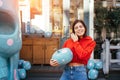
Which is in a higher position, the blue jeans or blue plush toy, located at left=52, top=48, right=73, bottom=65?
blue plush toy, located at left=52, top=48, right=73, bottom=65

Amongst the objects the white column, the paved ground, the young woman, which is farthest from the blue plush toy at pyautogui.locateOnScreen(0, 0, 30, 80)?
the white column

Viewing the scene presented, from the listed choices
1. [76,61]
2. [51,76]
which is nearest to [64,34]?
[51,76]

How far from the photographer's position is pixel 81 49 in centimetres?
365

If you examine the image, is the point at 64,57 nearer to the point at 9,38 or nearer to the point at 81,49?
the point at 81,49

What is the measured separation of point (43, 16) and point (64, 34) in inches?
31.3

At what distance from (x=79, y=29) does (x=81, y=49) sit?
1.00 ft

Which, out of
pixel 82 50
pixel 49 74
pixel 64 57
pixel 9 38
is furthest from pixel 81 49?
pixel 49 74

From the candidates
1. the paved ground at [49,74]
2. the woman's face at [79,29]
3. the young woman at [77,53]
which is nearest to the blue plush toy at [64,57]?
the young woman at [77,53]

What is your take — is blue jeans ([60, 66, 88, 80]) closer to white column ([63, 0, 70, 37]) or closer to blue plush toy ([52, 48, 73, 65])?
blue plush toy ([52, 48, 73, 65])

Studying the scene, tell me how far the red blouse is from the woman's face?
3.2 inches

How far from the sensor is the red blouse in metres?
3.66

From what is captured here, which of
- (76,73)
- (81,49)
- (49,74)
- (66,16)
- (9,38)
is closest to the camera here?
(81,49)

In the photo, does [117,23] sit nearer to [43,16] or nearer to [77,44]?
[43,16]

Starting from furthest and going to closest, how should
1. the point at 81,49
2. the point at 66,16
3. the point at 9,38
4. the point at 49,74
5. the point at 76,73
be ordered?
the point at 66,16 < the point at 49,74 < the point at 9,38 < the point at 76,73 < the point at 81,49
